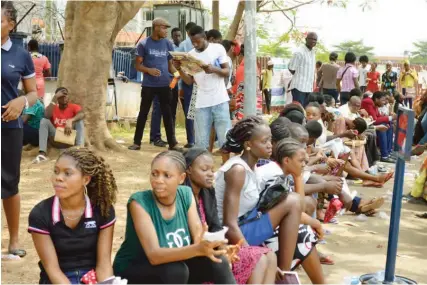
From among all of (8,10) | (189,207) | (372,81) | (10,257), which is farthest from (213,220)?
(372,81)

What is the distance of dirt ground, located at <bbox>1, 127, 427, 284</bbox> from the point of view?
15.2 feet

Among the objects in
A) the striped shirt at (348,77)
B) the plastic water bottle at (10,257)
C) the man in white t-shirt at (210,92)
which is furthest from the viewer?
the striped shirt at (348,77)

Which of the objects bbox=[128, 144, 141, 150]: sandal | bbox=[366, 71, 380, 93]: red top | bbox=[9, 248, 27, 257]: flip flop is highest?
bbox=[366, 71, 380, 93]: red top

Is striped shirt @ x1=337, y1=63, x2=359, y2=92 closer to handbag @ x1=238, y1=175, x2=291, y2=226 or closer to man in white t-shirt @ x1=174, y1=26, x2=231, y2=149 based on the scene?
man in white t-shirt @ x1=174, y1=26, x2=231, y2=149

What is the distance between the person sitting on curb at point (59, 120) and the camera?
788 centimetres

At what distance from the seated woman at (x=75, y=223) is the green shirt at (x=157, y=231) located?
0.34 feet

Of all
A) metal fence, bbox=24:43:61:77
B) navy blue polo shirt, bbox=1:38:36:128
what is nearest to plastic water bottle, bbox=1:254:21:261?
navy blue polo shirt, bbox=1:38:36:128

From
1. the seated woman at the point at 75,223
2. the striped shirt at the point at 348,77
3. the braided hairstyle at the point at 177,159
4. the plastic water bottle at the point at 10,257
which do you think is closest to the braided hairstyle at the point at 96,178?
the seated woman at the point at 75,223

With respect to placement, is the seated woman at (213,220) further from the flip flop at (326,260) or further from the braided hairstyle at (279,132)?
Result: the flip flop at (326,260)

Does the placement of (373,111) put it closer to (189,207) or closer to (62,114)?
(62,114)

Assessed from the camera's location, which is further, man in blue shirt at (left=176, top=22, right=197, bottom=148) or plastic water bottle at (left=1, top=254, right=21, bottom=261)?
man in blue shirt at (left=176, top=22, right=197, bottom=148)

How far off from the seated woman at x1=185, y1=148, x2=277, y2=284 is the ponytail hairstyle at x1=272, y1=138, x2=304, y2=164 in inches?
29.7

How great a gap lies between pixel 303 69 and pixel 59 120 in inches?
136

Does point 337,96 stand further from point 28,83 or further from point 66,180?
point 66,180
